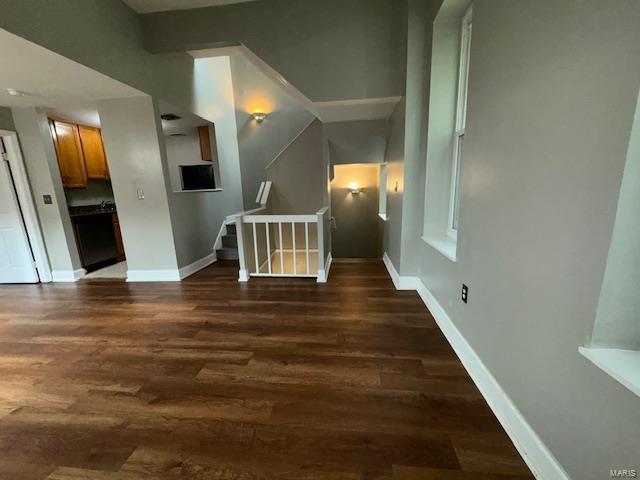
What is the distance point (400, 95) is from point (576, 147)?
228cm

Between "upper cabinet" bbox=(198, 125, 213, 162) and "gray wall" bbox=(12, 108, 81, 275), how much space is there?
6.47 ft

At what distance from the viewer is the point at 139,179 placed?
3289mm

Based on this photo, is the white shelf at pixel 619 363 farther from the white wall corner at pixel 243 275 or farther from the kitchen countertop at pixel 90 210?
the kitchen countertop at pixel 90 210

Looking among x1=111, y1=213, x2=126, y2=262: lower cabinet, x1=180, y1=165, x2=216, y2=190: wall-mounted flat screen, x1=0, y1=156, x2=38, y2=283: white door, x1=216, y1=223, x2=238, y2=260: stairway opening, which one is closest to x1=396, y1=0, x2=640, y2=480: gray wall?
x1=216, y1=223, x2=238, y2=260: stairway opening

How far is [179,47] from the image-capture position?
2.99 m

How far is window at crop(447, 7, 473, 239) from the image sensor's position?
85.5 inches

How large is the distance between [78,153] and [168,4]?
9.30ft

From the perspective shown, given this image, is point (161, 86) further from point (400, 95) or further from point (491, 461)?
point (491, 461)

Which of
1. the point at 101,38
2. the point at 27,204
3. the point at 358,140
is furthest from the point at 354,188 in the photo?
the point at 27,204

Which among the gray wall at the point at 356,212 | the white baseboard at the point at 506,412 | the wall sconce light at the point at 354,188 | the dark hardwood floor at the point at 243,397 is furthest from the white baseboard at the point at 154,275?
the wall sconce light at the point at 354,188

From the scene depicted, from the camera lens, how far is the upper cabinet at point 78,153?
3.77m

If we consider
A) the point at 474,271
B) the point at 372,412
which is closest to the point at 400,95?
the point at 474,271

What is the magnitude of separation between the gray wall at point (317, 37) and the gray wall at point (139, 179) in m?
1.02

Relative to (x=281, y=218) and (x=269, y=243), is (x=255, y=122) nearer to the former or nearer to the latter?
(x=269, y=243)
